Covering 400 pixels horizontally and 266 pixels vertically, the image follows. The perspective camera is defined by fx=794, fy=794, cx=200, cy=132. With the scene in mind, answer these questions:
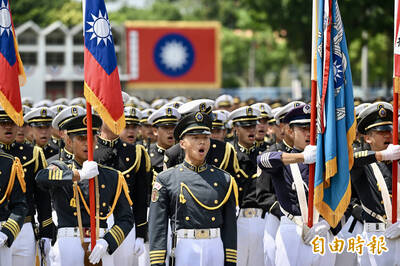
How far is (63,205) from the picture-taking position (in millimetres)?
7293

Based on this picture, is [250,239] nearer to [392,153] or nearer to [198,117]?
[392,153]

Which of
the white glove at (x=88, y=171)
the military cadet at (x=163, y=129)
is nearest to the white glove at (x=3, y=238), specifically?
→ the white glove at (x=88, y=171)

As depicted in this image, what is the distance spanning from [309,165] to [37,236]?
3.07 meters

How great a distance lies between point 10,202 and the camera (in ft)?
25.6

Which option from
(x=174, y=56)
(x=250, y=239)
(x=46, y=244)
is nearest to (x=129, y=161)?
(x=46, y=244)

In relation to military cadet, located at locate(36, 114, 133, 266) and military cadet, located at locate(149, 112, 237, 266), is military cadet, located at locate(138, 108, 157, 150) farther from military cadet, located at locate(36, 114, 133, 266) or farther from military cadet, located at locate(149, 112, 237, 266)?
military cadet, located at locate(149, 112, 237, 266)

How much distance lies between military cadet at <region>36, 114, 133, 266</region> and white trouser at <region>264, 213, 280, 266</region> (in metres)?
2.35

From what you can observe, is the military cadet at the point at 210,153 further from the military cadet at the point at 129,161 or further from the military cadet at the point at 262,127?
the military cadet at the point at 262,127

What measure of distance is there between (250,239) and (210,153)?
1327 mm

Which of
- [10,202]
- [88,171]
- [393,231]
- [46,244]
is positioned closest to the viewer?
[88,171]

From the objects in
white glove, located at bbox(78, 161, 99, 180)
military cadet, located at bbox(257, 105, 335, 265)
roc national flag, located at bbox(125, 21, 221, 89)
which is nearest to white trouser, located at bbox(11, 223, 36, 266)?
white glove, located at bbox(78, 161, 99, 180)

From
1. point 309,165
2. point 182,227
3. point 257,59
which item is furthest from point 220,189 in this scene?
point 257,59

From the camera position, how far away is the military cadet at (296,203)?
25.5 ft

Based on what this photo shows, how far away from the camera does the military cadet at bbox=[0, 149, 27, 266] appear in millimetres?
7605
